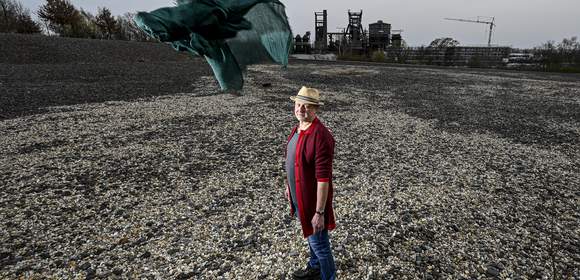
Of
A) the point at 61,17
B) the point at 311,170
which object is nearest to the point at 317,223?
the point at 311,170

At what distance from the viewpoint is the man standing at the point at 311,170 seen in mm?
2289

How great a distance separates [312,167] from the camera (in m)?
2.42

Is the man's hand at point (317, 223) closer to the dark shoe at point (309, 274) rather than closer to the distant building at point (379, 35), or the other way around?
the dark shoe at point (309, 274)

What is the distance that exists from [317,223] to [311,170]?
16.2 inches

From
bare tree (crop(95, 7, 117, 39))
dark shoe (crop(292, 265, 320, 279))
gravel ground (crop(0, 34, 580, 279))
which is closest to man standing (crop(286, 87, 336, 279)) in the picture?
dark shoe (crop(292, 265, 320, 279))

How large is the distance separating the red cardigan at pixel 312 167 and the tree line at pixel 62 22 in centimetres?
3233

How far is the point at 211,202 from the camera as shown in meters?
Result: 4.80

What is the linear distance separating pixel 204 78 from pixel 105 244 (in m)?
15.1

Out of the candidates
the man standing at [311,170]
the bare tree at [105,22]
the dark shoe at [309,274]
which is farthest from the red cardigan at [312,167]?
the bare tree at [105,22]

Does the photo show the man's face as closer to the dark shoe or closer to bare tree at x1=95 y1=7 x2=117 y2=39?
the dark shoe

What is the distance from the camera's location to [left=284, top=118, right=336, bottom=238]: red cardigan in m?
2.28

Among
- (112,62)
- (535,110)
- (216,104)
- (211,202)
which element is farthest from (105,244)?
(112,62)

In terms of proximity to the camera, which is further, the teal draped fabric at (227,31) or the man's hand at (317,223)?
the man's hand at (317,223)

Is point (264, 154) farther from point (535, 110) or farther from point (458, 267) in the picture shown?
point (535, 110)
